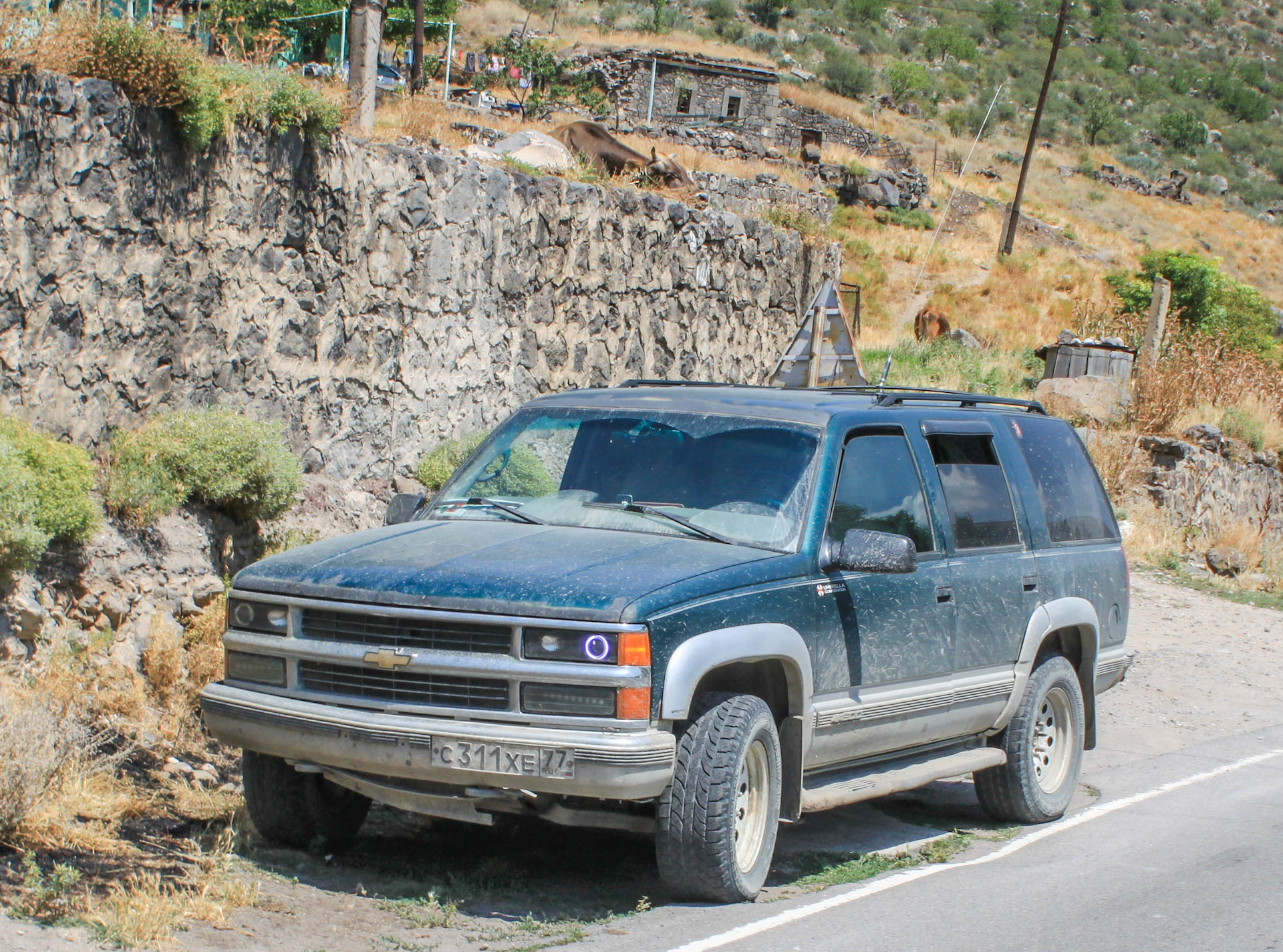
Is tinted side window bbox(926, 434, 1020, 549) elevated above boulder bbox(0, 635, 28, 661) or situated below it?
above

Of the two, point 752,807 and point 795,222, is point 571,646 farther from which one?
point 795,222

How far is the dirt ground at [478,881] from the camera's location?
473 centimetres

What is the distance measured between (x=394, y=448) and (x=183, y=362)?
2.34m

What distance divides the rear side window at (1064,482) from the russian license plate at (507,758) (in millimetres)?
3516

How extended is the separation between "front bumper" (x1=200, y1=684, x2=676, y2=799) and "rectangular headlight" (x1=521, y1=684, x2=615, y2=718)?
0.07 m

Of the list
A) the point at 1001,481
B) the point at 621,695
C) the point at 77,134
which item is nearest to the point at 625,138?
the point at 77,134

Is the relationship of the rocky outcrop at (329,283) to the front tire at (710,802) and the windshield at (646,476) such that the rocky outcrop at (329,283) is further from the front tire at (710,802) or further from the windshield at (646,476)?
the front tire at (710,802)

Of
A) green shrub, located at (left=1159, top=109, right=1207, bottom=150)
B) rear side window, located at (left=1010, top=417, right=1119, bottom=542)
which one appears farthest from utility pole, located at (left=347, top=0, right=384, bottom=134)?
green shrub, located at (left=1159, top=109, right=1207, bottom=150)

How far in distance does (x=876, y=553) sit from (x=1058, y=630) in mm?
2234

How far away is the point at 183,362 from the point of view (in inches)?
385

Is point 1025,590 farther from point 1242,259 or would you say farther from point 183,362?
point 1242,259

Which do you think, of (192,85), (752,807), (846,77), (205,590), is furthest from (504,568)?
(846,77)

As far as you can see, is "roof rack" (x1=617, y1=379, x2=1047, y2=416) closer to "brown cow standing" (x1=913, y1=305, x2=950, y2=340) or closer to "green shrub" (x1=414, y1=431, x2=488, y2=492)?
"green shrub" (x1=414, y1=431, x2=488, y2=492)

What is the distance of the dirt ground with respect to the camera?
473cm
